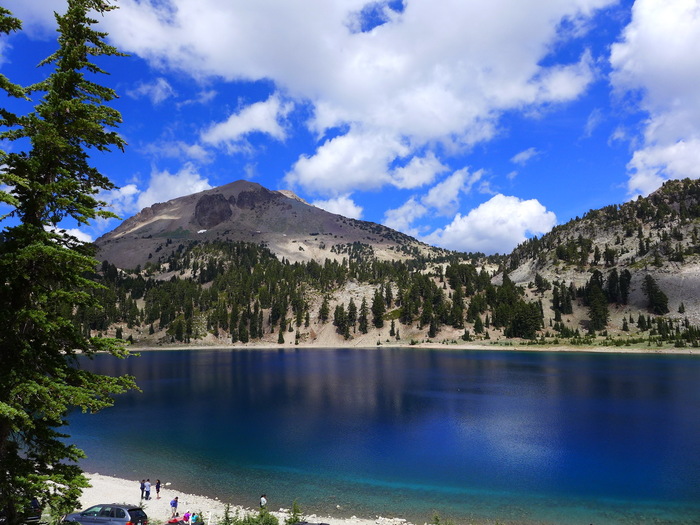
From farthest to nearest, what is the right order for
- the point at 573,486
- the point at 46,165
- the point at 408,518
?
the point at 573,486
the point at 408,518
the point at 46,165

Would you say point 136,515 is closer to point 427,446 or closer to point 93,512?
point 93,512

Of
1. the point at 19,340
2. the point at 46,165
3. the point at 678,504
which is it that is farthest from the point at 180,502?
the point at 678,504

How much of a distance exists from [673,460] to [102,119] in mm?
60703

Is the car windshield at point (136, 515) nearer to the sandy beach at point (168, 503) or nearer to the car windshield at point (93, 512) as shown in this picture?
Result: the car windshield at point (93, 512)

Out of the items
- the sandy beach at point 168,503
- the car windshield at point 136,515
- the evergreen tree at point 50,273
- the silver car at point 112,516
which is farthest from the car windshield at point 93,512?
the evergreen tree at point 50,273

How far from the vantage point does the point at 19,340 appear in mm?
14797

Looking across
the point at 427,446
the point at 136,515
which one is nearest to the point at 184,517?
the point at 136,515

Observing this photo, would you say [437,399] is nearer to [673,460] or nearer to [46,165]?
[673,460]

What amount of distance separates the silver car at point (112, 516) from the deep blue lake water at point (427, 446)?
12.0m

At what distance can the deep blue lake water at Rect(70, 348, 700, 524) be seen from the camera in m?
36.0

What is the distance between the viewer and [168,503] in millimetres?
34344

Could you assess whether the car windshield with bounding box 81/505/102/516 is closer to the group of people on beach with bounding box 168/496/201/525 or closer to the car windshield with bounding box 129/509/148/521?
the car windshield with bounding box 129/509/148/521

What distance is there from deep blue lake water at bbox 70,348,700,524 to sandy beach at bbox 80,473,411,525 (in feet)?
Answer: 5.74

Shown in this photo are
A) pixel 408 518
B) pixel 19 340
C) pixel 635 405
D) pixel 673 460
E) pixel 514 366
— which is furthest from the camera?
pixel 514 366
